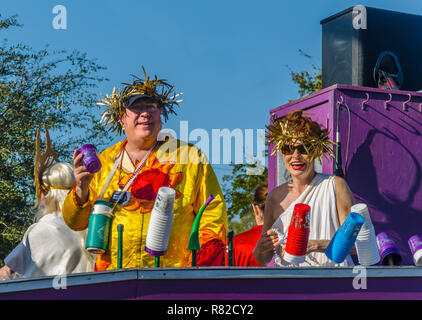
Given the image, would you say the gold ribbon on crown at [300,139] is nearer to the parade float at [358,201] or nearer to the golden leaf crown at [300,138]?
the golden leaf crown at [300,138]

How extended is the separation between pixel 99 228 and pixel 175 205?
54 centimetres

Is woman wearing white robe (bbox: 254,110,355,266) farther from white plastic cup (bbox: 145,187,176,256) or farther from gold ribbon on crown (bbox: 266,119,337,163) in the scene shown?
white plastic cup (bbox: 145,187,176,256)

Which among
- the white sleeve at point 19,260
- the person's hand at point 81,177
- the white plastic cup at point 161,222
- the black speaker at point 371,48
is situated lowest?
the white sleeve at point 19,260

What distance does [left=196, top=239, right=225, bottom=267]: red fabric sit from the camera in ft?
13.4

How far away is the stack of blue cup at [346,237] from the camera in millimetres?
3549

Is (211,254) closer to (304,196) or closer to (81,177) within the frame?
(304,196)

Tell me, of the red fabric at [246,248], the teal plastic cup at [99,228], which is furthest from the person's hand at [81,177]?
the red fabric at [246,248]

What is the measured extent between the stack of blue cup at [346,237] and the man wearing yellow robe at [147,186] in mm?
749

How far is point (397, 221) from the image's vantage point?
5.04 metres

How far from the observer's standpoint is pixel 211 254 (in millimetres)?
4109

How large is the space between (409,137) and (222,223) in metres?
1.71

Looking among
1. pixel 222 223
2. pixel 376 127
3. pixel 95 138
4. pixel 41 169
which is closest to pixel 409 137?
pixel 376 127

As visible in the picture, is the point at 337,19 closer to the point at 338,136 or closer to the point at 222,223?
the point at 338,136

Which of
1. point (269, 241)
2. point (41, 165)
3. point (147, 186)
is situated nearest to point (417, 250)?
point (269, 241)
